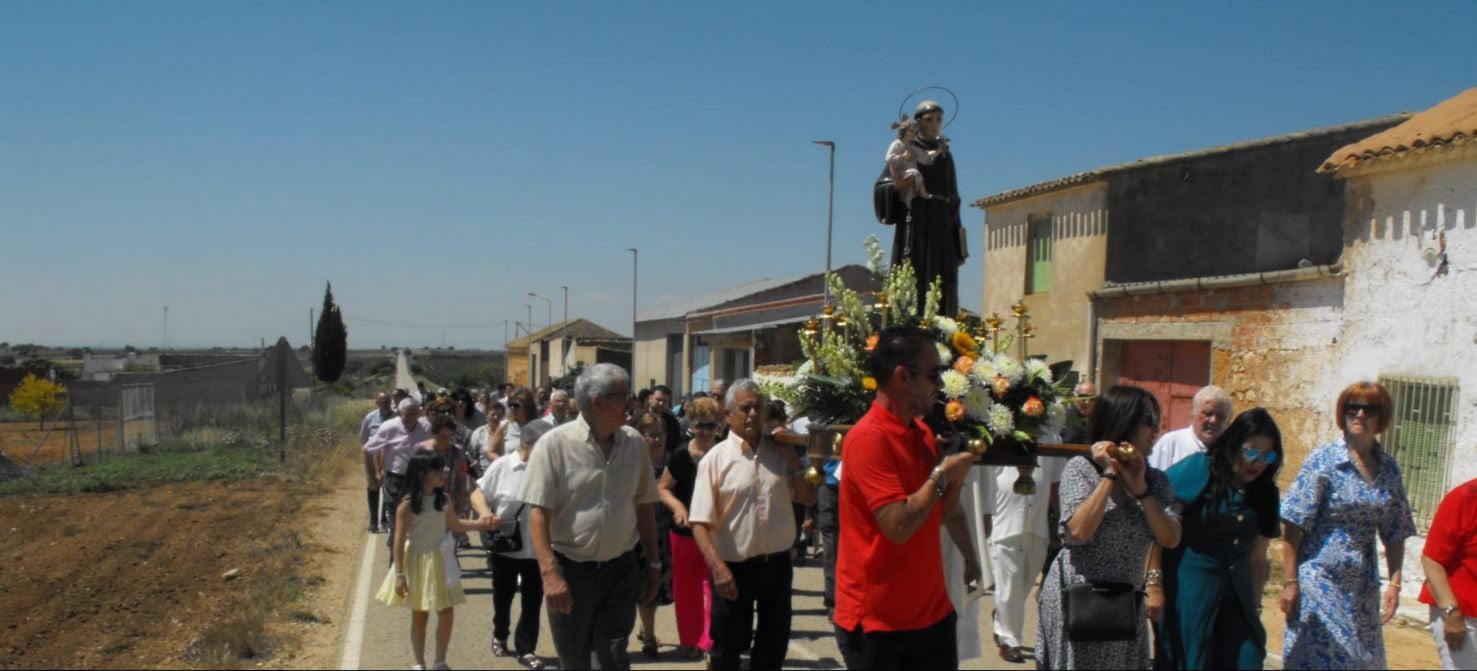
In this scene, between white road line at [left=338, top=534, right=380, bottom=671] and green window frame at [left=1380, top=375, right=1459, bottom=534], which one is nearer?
white road line at [left=338, top=534, right=380, bottom=671]

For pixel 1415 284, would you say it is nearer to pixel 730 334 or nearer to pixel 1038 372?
pixel 1038 372

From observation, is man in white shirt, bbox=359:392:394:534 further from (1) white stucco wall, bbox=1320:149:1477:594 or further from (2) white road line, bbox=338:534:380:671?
(1) white stucco wall, bbox=1320:149:1477:594

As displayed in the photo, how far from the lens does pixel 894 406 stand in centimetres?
418

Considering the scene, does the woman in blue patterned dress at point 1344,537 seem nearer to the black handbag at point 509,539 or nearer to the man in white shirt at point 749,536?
the man in white shirt at point 749,536

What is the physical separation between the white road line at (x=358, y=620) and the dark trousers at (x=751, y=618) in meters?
2.82

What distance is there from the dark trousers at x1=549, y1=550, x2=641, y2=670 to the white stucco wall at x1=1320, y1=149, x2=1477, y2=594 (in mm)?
8228

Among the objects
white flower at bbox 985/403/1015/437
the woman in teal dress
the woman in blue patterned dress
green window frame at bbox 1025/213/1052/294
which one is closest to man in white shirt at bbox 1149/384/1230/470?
the woman in blue patterned dress

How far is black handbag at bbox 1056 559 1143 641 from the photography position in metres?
4.73

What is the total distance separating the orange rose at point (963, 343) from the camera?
526 centimetres

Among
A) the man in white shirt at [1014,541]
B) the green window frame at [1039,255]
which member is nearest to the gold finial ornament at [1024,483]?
the man in white shirt at [1014,541]

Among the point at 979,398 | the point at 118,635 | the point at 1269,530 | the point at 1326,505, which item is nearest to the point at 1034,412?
the point at 979,398

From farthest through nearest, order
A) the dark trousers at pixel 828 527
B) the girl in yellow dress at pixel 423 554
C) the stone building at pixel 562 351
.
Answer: the stone building at pixel 562 351 < the dark trousers at pixel 828 527 < the girl in yellow dress at pixel 423 554

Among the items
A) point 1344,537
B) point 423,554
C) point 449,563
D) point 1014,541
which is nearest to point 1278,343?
point 1014,541

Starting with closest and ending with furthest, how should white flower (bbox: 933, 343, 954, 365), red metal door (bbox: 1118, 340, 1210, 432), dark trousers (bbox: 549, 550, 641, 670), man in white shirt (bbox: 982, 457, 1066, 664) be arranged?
white flower (bbox: 933, 343, 954, 365) < dark trousers (bbox: 549, 550, 641, 670) < man in white shirt (bbox: 982, 457, 1066, 664) < red metal door (bbox: 1118, 340, 1210, 432)
